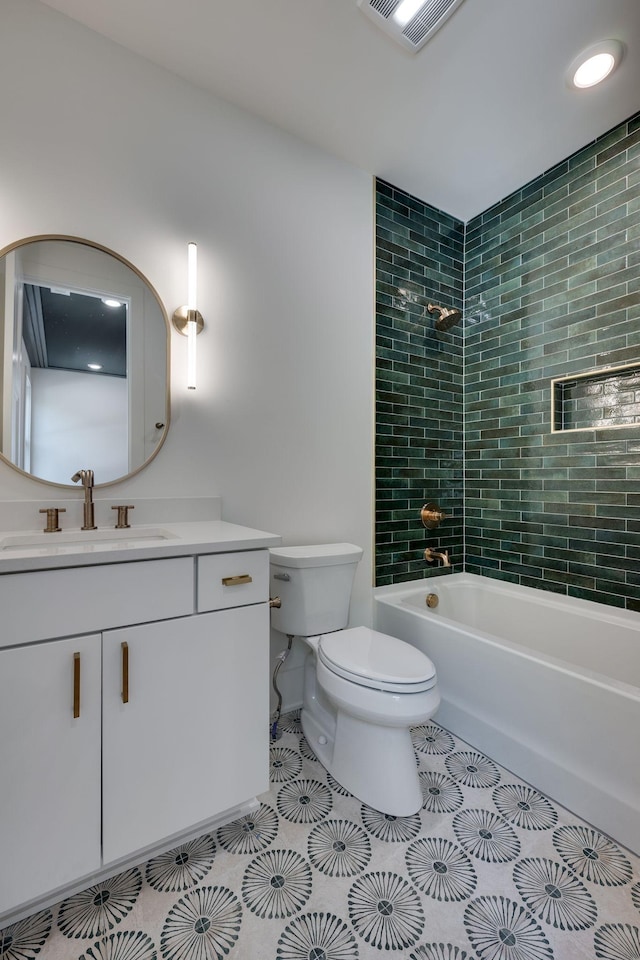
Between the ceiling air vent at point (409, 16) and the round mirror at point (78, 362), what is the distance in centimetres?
121

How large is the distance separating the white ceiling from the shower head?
0.67 m

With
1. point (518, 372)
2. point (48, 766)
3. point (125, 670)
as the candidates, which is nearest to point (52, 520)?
point (125, 670)

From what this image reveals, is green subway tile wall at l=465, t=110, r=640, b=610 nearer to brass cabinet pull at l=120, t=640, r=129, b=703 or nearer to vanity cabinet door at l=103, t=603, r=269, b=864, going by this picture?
vanity cabinet door at l=103, t=603, r=269, b=864

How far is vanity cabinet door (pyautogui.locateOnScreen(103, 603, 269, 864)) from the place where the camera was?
1061mm

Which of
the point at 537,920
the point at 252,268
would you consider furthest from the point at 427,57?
the point at 537,920

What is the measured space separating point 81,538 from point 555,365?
7.42 feet

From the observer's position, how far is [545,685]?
150 cm

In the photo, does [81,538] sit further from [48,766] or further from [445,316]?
[445,316]

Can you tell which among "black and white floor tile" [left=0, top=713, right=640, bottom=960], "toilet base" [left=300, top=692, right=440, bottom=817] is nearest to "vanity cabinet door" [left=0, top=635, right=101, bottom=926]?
"black and white floor tile" [left=0, top=713, right=640, bottom=960]

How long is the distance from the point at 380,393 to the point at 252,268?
866mm

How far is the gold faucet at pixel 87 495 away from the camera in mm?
1420

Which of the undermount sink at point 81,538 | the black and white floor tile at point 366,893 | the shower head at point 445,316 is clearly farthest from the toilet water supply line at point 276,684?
the shower head at point 445,316

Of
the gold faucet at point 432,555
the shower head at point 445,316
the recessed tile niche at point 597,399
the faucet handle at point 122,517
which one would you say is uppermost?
the shower head at point 445,316

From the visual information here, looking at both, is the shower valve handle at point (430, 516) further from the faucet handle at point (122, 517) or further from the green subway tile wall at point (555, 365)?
the faucet handle at point (122, 517)
